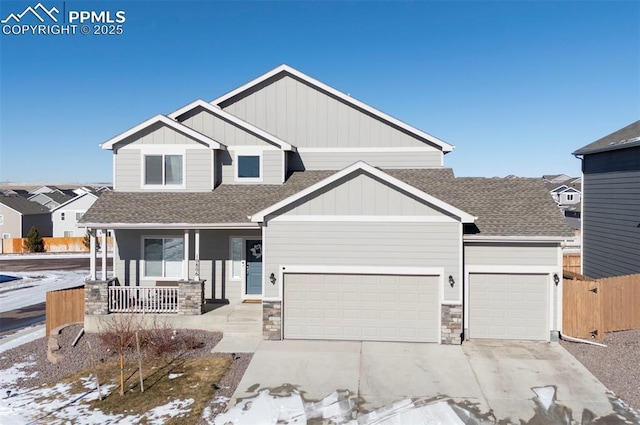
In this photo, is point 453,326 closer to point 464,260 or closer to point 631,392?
point 464,260

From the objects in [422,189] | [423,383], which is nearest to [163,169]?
[422,189]

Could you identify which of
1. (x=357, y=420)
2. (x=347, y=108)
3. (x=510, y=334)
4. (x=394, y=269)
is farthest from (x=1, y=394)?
(x=347, y=108)

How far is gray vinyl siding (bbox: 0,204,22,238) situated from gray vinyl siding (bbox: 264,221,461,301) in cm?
3954

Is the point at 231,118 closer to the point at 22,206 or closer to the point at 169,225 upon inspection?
the point at 169,225

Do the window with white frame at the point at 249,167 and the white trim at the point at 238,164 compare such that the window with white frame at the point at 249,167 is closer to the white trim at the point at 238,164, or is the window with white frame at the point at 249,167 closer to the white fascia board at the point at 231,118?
the white trim at the point at 238,164

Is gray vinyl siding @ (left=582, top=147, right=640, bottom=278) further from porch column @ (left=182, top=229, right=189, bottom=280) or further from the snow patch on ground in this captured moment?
the snow patch on ground

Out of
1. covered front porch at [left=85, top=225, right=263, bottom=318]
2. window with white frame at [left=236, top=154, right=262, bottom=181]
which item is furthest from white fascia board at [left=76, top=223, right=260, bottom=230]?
window with white frame at [left=236, top=154, right=262, bottom=181]

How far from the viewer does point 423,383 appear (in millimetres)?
9719

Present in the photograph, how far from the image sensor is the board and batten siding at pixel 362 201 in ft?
40.0

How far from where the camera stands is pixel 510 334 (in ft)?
41.0

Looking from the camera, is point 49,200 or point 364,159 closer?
point 364,159

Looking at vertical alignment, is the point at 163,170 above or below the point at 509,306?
above

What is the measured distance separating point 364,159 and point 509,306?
24.4 feet

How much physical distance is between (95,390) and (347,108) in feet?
40.3
